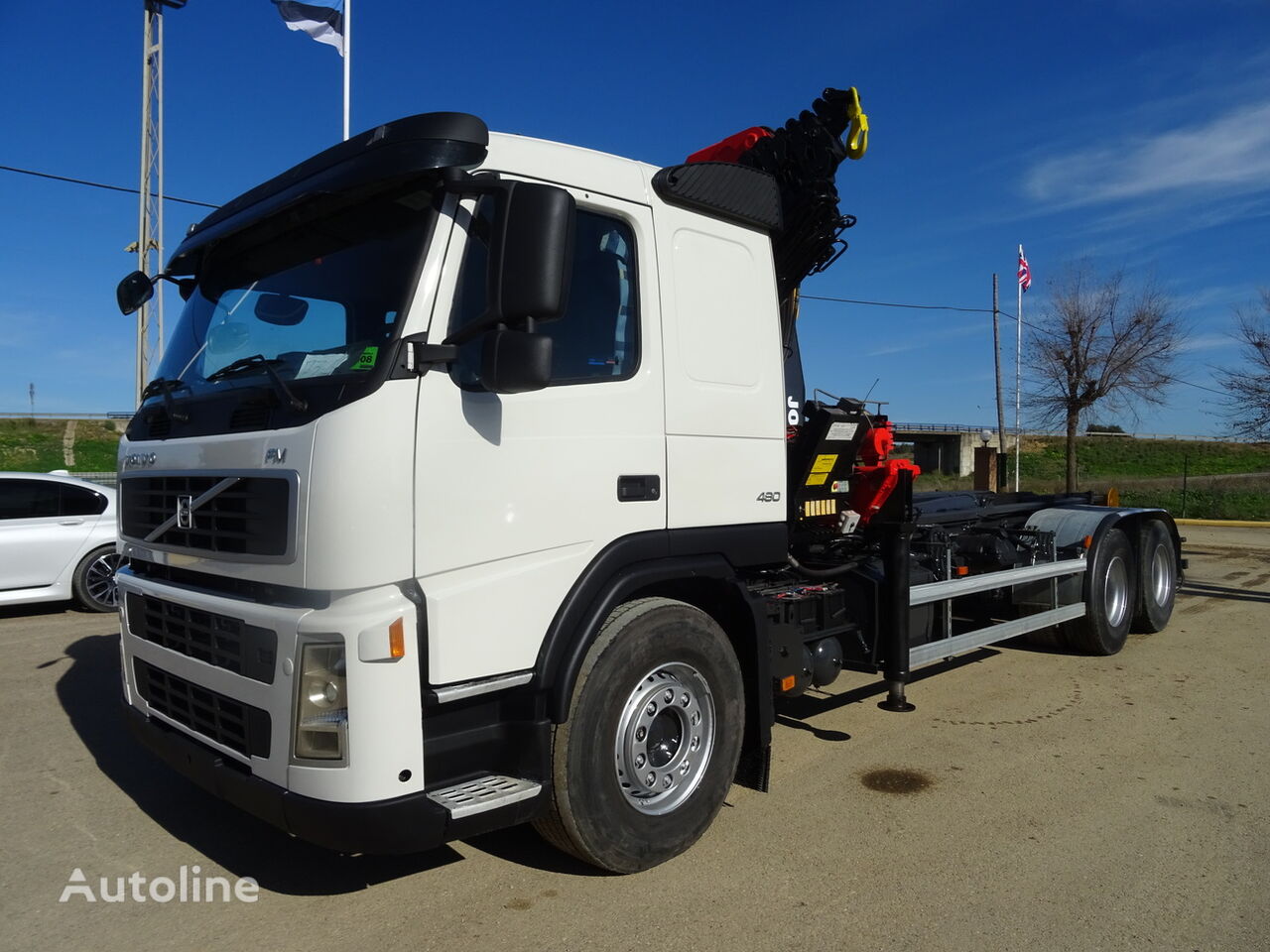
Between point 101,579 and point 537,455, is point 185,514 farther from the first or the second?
point 101,579

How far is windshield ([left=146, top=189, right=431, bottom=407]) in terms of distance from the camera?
122 inches

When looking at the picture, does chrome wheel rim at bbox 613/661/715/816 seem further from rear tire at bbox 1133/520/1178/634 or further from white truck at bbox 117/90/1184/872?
rear tire at bbox 1133/520/1178/634

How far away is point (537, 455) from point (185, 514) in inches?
54.3

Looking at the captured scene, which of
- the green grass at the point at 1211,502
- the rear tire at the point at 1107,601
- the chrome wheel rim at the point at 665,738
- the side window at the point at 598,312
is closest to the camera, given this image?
the side window at the point at 598,312

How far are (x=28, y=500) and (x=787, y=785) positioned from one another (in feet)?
29.6

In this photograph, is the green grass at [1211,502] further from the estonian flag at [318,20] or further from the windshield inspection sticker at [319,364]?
the windshield inspection sticker at [319,364]

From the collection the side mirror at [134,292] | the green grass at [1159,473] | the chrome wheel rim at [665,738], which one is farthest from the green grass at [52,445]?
the green grass at [1159,473]

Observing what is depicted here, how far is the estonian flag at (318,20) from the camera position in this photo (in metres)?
11.5

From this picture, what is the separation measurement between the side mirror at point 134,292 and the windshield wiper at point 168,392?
2.81 ft

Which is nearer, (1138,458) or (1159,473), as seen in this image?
(1159,473)

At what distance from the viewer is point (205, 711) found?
3314 millimetres

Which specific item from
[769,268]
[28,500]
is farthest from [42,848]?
[28,500]

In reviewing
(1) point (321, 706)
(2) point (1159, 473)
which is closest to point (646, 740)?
(1) point (321, 706)

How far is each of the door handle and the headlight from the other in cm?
124
